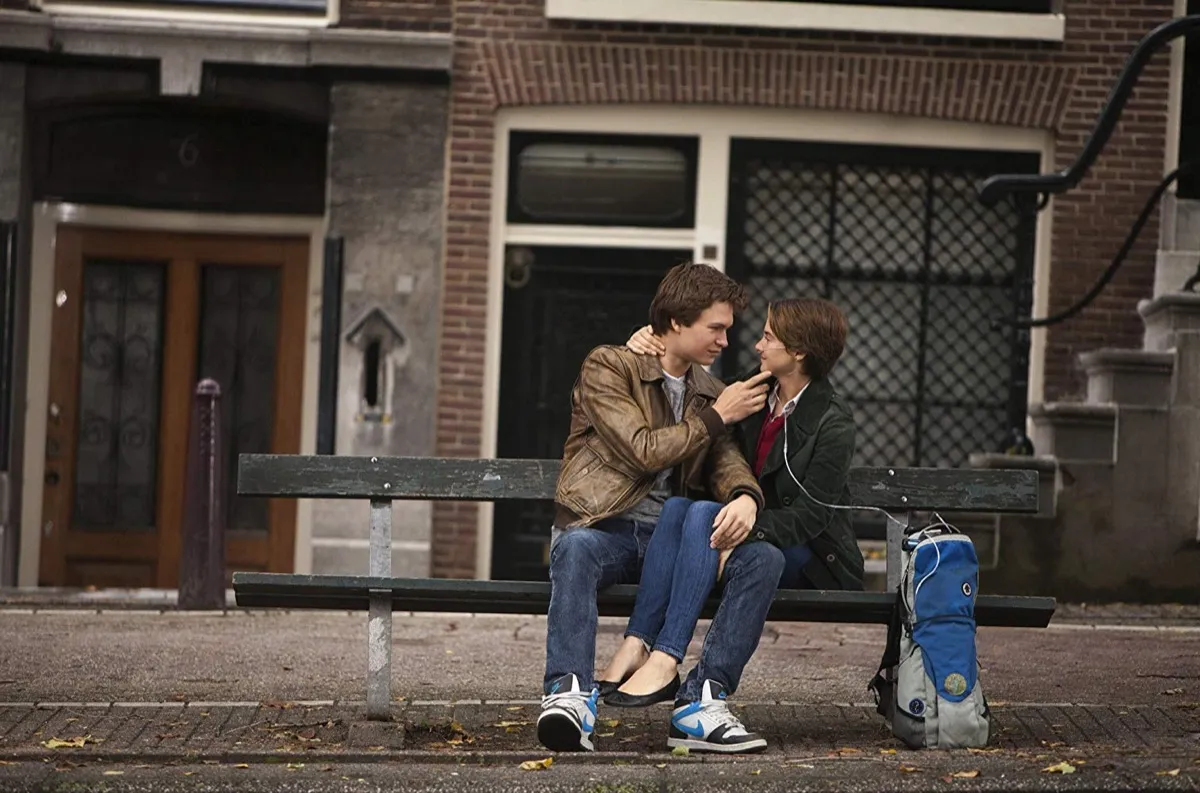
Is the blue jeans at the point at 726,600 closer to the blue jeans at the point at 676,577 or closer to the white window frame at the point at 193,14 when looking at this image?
the blue jeans at the point at 676,577

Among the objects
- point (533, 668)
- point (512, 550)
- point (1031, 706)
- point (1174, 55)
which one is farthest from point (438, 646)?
point (1174, 55)

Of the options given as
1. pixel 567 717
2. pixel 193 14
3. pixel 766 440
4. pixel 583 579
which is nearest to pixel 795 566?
pixel 766 440

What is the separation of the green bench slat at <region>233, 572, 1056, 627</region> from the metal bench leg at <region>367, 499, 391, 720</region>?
0.07 m

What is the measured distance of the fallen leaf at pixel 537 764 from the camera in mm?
5613

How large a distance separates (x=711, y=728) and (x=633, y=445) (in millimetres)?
842

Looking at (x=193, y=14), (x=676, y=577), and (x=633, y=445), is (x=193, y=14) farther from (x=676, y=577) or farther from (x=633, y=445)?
(x=676, y=577)

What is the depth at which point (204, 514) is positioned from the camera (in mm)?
10758

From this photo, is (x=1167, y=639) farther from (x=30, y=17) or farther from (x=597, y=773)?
(x=30, y=17)

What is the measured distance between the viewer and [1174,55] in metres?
13.4

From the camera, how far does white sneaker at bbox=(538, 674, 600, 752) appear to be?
5.78 meters

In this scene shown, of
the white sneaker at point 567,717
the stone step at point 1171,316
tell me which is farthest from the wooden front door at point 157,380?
the white sneaker at point 567,717

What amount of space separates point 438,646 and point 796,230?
554cm

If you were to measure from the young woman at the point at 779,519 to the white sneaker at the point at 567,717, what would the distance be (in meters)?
0.22

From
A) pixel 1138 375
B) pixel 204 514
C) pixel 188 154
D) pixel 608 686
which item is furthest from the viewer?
pixel 188 154
